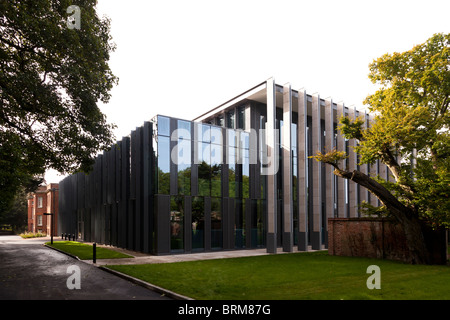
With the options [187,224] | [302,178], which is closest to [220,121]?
[302,178]

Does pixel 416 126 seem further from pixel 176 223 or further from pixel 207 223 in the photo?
pixel 176 223

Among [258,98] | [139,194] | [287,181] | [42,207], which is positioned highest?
[258,98]

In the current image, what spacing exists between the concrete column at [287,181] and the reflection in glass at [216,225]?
4.69 meters

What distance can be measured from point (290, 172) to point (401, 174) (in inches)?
315

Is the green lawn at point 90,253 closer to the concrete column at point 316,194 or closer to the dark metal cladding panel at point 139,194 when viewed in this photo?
the dark metal cladding panel at point 139,194

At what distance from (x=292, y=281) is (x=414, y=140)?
1096 centimetres

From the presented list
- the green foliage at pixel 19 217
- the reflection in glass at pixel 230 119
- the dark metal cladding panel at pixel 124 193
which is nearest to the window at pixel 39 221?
the green foliage at pixel 19 217

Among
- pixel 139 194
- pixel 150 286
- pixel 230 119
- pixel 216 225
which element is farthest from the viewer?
pixel 230 119

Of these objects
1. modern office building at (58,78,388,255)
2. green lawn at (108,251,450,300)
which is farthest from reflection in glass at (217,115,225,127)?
green lawn at (108,251,450,300)

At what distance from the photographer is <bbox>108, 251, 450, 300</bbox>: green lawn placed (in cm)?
973

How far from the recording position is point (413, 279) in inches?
488

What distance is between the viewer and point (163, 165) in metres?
23.0
